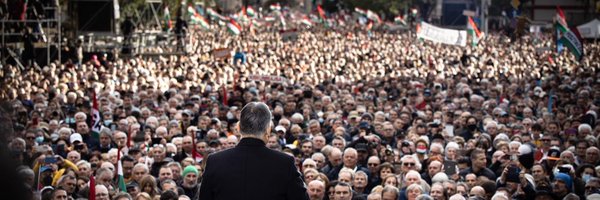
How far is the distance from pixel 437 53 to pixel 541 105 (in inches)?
716

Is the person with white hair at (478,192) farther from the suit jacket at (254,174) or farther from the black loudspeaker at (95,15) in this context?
the black loudspeaker at (95,15)

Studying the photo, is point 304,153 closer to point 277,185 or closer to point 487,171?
point 487,171

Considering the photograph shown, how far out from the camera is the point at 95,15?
3722 centimetres

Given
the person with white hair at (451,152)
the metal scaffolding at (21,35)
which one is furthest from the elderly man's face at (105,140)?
the metal scaffolding at (21,35)

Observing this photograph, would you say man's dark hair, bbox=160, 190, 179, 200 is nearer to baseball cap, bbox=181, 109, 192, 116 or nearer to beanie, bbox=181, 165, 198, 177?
beanie, bbox=181, 165, 198, 177

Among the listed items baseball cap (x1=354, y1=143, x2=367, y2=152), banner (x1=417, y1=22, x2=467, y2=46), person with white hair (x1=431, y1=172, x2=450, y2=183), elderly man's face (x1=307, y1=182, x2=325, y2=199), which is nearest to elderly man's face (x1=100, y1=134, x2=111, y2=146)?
baseball cap (x1=354, y1=143, x2=367, y2=152)

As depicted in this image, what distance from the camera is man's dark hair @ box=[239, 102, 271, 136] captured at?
3068 millimetres

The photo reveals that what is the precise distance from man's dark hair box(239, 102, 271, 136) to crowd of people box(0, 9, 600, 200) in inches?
24.4

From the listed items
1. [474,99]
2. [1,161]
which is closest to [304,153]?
[474,99]

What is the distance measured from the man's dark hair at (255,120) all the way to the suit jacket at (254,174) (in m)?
0.03

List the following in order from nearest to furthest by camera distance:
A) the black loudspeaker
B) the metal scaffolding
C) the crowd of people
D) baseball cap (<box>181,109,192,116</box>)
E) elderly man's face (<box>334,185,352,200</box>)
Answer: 1. elderly man's face (<box>334,185,352,200</box>)
2. the crowd of people
3. baseball cap (<box>181,109,192,116</box>)
4. the metal scaffolding
5. the black loudspeaker

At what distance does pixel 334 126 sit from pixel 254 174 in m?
11.3

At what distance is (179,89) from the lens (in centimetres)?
2255

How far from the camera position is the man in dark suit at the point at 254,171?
9.95 feet
